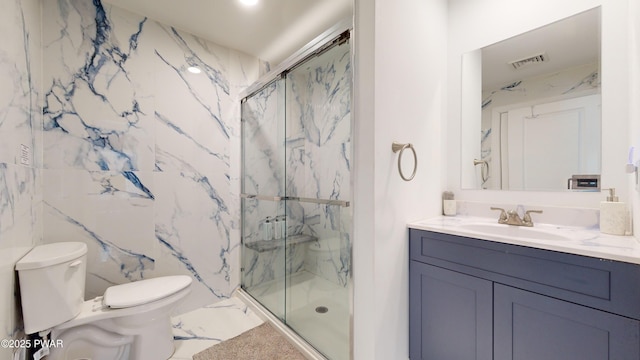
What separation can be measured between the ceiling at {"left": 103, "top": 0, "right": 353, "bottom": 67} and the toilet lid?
6.42 feet

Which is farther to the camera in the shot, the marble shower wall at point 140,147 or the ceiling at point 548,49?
Result: the marble shower wall at point 140,147

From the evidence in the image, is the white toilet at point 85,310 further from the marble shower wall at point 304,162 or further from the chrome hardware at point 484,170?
the chrome hardware at point 484,170

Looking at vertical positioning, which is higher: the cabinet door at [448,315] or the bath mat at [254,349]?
the cabinet door at [448,315]

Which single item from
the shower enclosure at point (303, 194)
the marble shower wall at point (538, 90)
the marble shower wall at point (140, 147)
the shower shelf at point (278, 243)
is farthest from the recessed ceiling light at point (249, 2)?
the shower shelf at point (278, 243)

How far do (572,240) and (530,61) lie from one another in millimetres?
1066

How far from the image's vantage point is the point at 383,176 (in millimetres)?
1258

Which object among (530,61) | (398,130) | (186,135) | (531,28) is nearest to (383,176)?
(398,130)

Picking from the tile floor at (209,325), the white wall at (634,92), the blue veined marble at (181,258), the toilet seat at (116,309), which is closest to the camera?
the white wall at (634,92)

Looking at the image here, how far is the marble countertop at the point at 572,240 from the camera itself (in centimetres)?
85

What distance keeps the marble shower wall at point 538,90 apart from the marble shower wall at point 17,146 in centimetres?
245

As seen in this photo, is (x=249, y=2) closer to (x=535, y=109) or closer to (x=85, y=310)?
(x=535, y=109)

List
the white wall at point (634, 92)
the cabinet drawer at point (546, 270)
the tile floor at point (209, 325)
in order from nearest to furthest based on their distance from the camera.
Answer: the cabinet drawer at point (546, 270)
the white wall at point (634, 92)
the tile floor at point (209, 325)

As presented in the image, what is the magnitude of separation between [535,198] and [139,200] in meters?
2.66

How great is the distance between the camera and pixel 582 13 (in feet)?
4.25
